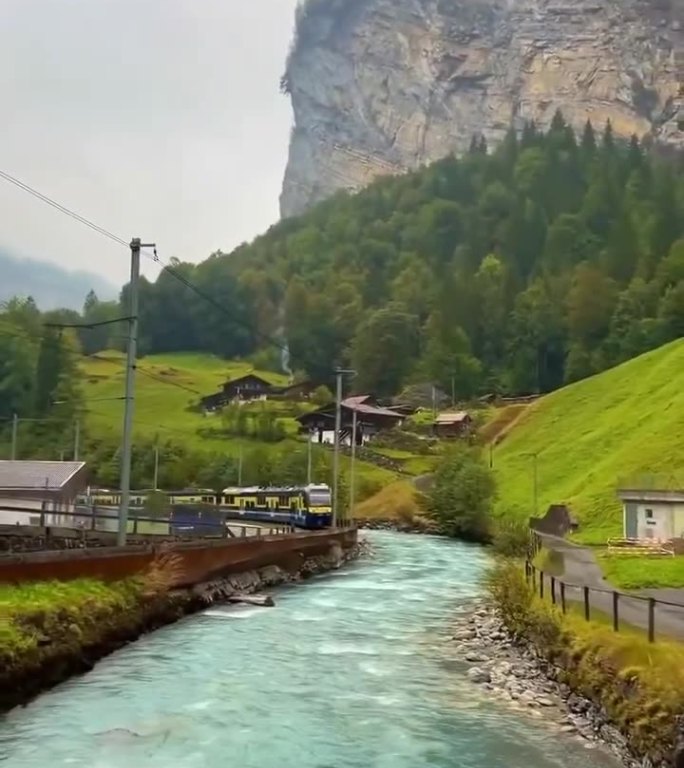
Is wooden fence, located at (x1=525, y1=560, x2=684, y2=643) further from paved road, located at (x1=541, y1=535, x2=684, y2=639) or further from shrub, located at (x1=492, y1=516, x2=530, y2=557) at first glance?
shrub, located at (x1=492, y1=516, x2=530, y2=557)

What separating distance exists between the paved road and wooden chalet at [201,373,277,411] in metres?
97.7

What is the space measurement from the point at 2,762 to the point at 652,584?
2320cm

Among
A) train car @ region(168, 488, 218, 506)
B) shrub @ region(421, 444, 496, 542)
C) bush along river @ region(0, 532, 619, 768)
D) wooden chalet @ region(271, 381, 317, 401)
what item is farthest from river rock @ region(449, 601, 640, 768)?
wooden chalet @ region(271, 381, 317, 401)

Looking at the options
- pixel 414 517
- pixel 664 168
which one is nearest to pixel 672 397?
pixel 414 517

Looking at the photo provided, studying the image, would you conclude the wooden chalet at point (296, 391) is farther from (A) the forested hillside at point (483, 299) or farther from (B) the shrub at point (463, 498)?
(B) the shrub at point (463, 498)

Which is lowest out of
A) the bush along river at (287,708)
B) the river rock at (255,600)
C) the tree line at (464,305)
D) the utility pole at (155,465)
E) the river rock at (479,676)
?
the bush along river at (287,708)

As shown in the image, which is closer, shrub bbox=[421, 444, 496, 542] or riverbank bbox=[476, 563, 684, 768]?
riverbank bbox=[476, 563, 684, 768]

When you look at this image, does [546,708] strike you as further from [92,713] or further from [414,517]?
[414,517]

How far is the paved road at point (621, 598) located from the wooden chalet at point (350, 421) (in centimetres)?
7512

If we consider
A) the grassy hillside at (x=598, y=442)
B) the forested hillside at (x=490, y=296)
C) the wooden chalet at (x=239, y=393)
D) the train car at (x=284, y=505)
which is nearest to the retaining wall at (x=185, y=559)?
the train car at (x=284, y=505)

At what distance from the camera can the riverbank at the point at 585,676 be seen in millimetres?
15680

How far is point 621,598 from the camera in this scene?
27.9 metres

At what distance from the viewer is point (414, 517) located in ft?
291

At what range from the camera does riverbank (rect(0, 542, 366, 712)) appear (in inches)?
794
